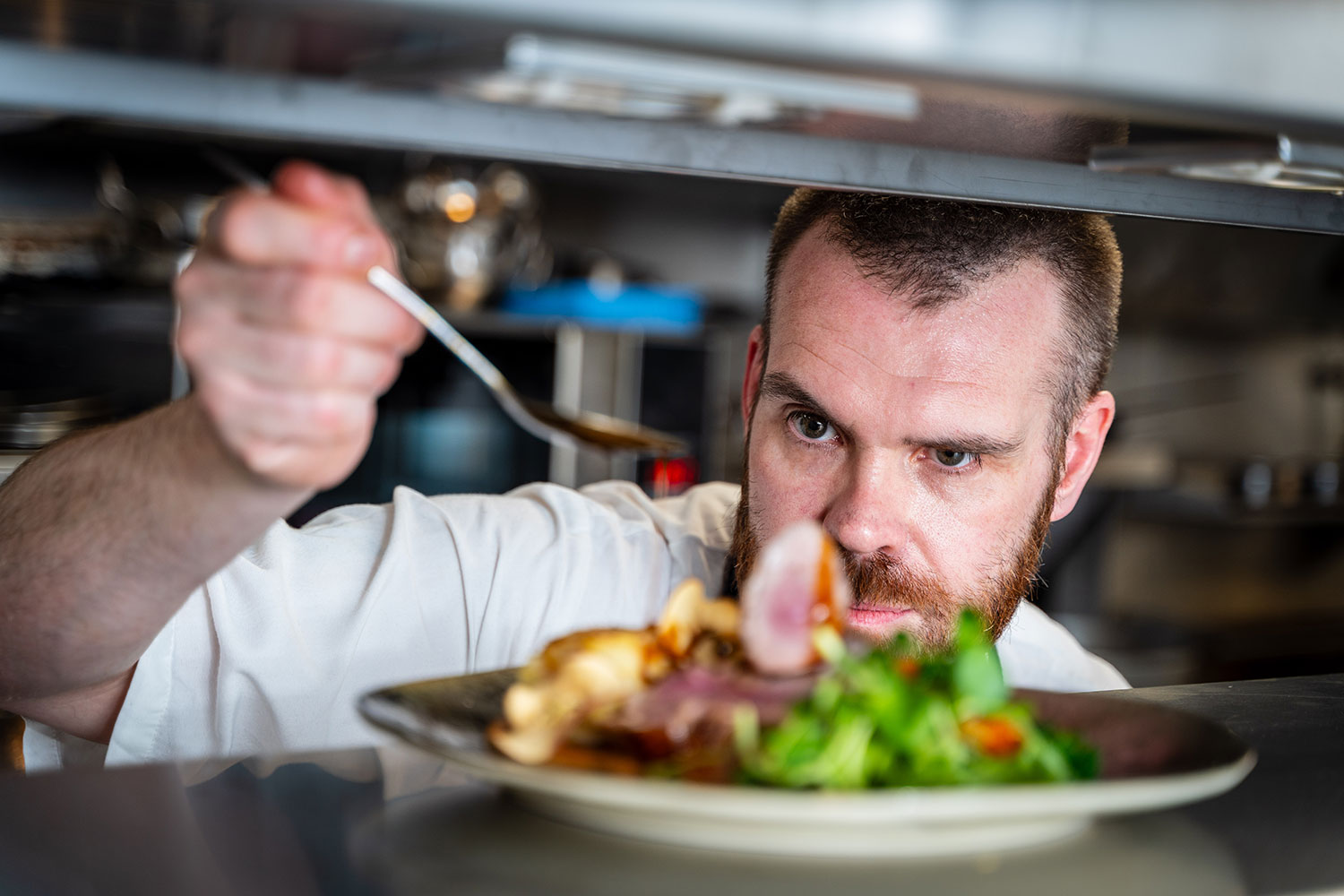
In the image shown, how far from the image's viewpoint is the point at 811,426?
114cm

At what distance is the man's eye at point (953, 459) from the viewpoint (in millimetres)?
1085

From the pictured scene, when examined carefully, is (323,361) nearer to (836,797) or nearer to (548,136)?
(548,136)

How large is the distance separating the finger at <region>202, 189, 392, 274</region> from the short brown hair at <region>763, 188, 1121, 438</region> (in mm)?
665

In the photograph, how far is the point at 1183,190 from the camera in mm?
699

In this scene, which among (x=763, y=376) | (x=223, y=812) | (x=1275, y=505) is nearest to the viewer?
(x=223, y=812)

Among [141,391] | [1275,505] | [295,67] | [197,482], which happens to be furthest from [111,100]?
[1275,505]

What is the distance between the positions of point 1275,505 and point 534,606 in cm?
336

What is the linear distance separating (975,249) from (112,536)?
77cm

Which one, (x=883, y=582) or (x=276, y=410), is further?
(x=883, y=582)

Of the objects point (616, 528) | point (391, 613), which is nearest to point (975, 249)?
point (616, 528)

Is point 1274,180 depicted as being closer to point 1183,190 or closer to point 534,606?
point 1183,190

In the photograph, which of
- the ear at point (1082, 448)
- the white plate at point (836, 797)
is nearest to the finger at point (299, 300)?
the white plate at point (836, 797)

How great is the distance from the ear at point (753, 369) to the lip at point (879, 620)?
1.18 feet

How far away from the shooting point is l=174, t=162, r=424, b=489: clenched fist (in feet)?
1.78
